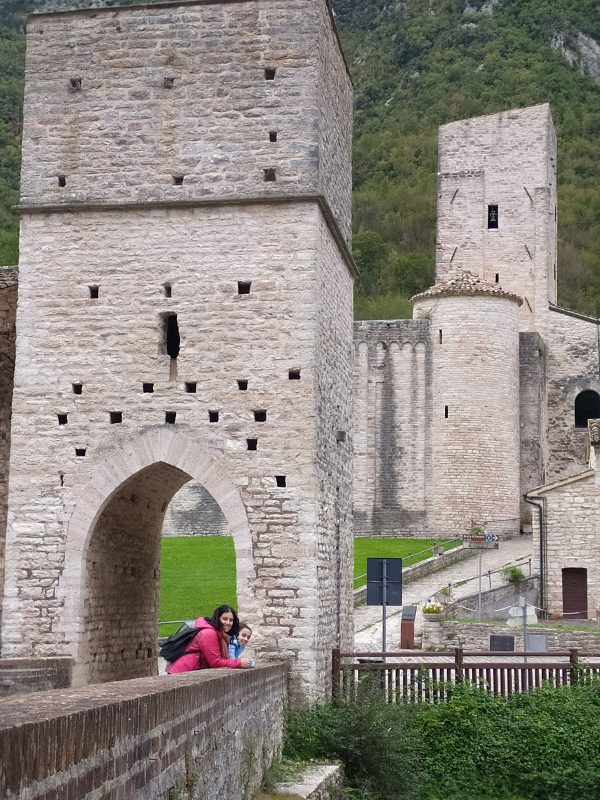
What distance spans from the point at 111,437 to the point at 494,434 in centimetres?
2763

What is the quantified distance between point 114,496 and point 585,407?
1341 inches

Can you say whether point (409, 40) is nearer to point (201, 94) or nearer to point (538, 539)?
point (538, 539)

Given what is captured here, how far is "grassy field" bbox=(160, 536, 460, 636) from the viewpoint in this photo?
25453 millimetres

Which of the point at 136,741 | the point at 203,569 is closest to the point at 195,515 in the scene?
the point at 203,569

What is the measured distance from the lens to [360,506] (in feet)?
138

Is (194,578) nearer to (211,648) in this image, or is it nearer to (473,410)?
(473,410)

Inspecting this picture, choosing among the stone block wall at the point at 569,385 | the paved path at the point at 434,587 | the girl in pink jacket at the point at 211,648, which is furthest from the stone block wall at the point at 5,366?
the stone block wall at the point at 569,385

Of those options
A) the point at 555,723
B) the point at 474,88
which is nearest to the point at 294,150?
the point at 555,723

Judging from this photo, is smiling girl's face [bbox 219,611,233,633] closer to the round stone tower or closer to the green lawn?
the green lawn

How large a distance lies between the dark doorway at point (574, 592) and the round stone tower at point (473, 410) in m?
11.1

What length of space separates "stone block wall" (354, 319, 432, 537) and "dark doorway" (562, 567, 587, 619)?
12.6 meters

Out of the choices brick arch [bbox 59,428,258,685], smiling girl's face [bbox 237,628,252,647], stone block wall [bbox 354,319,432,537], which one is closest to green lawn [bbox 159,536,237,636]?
stone block wall [bbox 354,319,432,537]

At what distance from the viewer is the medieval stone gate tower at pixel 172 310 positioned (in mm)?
13703

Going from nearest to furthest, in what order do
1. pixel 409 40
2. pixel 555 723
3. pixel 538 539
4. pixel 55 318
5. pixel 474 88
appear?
pixel 555 723 < pixel 55 318 < pixel 538 539 < pixel 474 88 < pixel 409 40
